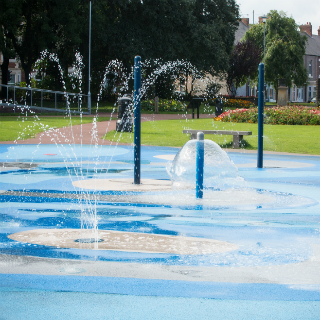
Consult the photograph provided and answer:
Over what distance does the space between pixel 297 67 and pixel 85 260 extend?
58.6 metres

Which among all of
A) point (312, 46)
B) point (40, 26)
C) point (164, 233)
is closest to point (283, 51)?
point (40, 26)

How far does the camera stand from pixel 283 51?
59.2 meters

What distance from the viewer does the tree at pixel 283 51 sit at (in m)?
59.1

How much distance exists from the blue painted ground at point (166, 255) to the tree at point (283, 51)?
5000 cm

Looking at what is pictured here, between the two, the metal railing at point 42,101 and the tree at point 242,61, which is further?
the tree at point 242,61

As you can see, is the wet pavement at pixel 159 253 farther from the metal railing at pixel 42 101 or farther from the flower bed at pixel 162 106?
the flower bed at pixel 162 106

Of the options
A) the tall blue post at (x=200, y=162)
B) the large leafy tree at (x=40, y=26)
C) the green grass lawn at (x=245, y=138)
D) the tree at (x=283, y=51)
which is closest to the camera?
the tall blue post at (x=200, y=162)

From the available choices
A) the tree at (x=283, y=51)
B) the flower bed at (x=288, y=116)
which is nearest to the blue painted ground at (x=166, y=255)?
the flower bed at (x=288, y=116)

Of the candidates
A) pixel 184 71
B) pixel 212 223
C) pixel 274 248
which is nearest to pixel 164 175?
pixel 212 223

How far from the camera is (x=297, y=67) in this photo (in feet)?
198

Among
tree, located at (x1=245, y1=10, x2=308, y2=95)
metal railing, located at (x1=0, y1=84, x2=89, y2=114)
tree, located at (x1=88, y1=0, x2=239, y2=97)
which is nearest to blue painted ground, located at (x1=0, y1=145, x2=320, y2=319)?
metal railing, located at (x1=0, y1=84, x2=89, y2=114)

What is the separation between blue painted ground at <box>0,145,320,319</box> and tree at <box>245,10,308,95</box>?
50.0 meters

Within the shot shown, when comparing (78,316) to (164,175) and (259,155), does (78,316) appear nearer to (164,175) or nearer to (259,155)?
(164,175)

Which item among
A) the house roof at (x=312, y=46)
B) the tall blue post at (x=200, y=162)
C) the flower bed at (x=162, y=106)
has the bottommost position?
the tall blue post at (x=200, y=162)
